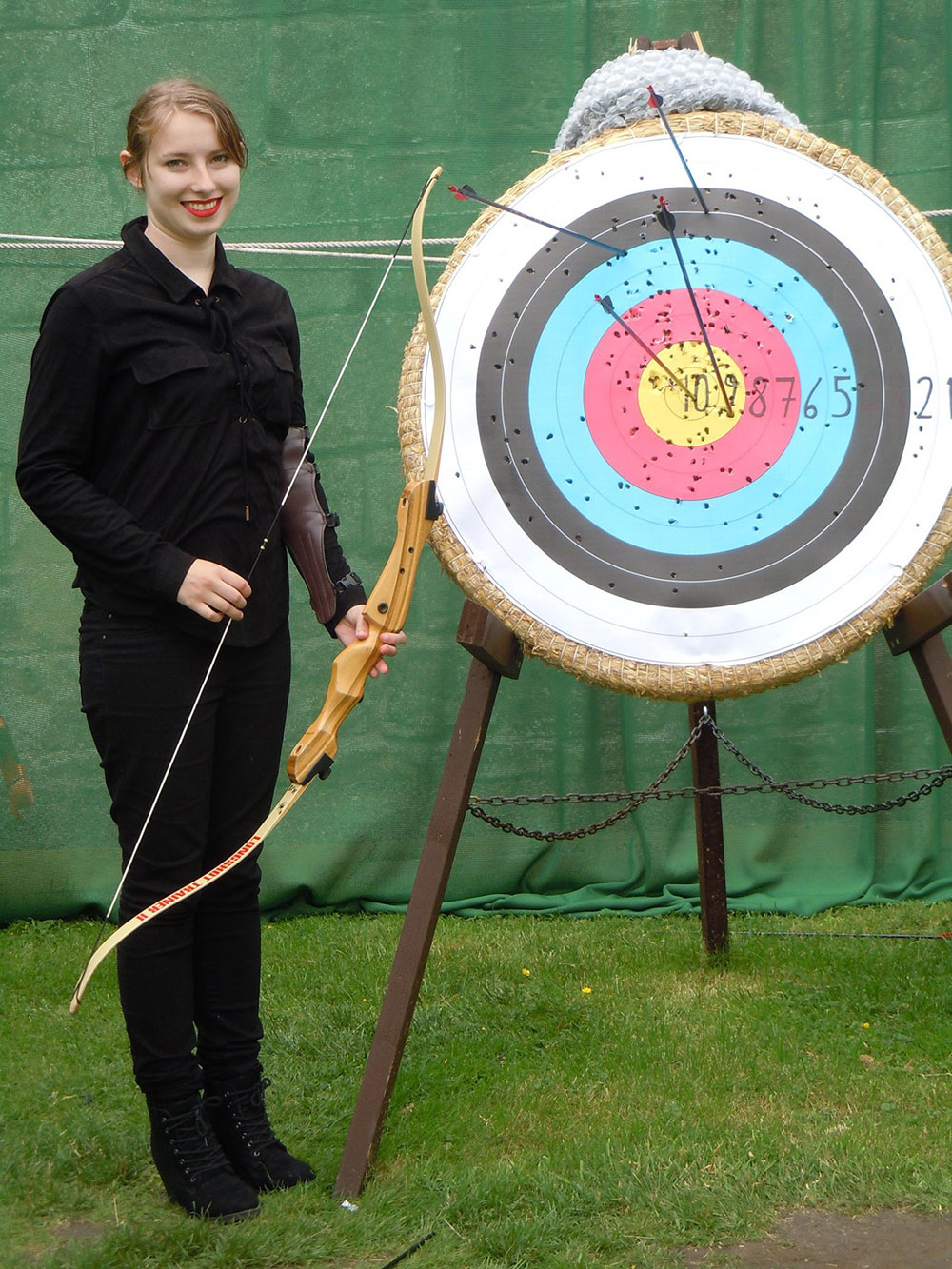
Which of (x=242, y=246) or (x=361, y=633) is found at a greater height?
(x=242, y=246)

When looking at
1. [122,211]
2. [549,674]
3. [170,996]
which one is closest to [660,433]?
[170,996]

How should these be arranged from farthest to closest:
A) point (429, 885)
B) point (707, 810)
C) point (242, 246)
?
point (242, 246)
point (707, 810)
point (429, 885)

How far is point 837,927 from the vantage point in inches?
107

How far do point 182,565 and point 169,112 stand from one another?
1.54 ft

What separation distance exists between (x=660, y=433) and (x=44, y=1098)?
4.09ft

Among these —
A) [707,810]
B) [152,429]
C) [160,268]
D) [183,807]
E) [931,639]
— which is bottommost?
[707,810]

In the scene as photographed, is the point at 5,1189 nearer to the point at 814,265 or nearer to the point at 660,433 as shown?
the point at 660,433

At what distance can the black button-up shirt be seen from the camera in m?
1.46

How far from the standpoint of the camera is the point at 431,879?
5.55 ft

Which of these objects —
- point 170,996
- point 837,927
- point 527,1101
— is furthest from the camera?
point 837,927

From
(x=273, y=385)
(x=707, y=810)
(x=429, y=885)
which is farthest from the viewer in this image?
(x=707, y=810)

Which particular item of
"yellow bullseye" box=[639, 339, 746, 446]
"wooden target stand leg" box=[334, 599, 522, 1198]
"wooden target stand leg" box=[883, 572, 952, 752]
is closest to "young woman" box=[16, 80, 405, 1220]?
"wooden target stand leg" box=[334, 599, 522, 1198]

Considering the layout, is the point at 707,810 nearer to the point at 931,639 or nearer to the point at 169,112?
the point at 931,639

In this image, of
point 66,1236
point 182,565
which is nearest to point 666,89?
point 182,565
